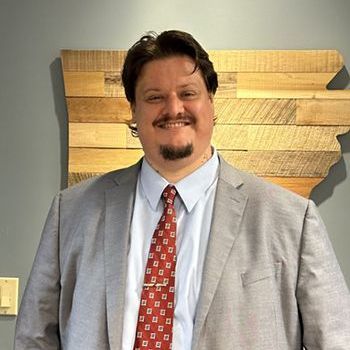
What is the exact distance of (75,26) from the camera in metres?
1.90

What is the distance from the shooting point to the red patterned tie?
1300mm

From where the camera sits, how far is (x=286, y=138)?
184 centimetres

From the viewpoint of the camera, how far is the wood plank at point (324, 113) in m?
1.84

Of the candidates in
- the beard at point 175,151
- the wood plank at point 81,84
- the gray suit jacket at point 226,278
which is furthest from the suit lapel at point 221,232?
the wood plank at point 81,84

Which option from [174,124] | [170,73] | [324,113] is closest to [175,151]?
[174,124]

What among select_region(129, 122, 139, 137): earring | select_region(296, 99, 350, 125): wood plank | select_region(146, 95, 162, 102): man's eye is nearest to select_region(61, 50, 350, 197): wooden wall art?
select_region(296, 99, 350, 125): wood plank

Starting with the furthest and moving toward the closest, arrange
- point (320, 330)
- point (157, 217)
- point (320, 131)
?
point (320, 131) → point (157, 217) → point (320, 330)

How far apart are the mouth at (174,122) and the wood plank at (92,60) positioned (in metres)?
0.54

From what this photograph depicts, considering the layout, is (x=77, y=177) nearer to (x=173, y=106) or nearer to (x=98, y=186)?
(x=98, y=186)

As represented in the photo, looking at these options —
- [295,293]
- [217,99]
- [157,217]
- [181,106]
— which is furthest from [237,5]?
[295,293]

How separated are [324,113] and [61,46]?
0.79 metres

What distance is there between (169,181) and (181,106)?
0.57ft

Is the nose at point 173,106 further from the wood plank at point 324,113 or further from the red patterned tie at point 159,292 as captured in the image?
the wood plank at point 324,113

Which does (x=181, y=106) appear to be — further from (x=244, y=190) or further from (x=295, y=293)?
(x=295, y=293)
